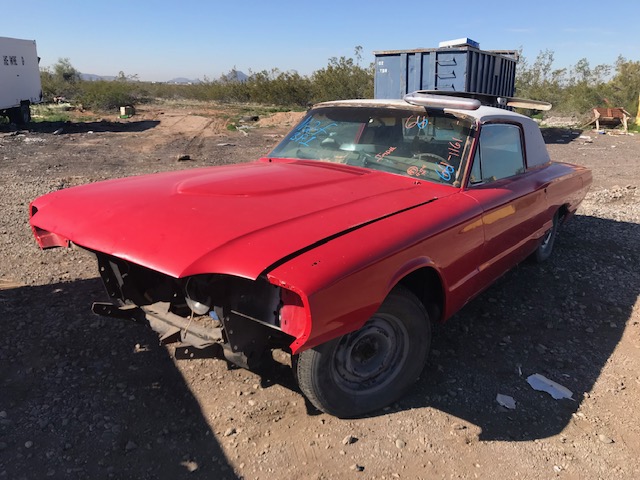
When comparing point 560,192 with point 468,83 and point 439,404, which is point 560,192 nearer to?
point 439,404

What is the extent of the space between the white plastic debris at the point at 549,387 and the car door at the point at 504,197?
0.66 meters

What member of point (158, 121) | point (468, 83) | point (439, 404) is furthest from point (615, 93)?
point (439, 404)

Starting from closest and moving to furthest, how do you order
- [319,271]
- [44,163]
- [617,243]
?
[319,271]
[617,243]
[44,163]

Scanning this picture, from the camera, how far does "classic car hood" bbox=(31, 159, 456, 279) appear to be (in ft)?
6.94

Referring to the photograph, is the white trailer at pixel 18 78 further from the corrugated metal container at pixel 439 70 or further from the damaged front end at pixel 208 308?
the damaged front end at pixel 208 308

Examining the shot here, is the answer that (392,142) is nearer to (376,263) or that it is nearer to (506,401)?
(376,263)

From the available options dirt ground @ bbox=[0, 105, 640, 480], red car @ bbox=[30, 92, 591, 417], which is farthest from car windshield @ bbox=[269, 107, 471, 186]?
dirt ground @ bbox=[0, 105, 640, 480]

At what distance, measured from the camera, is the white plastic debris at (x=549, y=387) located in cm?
295

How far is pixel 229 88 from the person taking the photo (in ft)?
130

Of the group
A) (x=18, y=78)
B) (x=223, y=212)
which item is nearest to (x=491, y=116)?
(x=223, y=212)

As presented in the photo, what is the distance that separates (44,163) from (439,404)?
10745 millimetres

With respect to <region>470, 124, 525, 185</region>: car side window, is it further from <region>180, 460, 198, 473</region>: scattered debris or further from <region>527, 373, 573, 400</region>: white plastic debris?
<region>180, 460, 198, 473</region>: scattered debris

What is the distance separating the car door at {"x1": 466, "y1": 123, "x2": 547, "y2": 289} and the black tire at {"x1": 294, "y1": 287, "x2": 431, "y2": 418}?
79 cm

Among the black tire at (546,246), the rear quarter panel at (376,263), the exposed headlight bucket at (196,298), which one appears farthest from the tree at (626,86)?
the exposed headlight bucket at (196,298)
